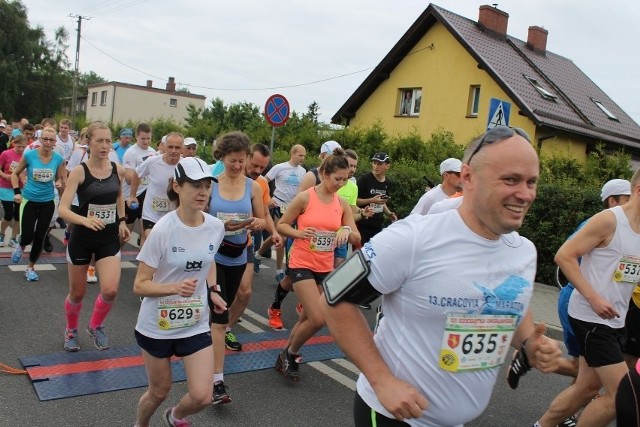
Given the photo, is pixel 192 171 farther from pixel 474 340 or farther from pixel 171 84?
pixel 171 84

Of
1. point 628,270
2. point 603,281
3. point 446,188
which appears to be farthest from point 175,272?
point 446,188

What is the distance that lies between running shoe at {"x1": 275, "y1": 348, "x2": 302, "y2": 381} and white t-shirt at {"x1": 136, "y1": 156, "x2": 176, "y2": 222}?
2.84 metres

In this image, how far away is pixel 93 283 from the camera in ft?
26.7

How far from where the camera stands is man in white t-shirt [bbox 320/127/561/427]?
6.57ft

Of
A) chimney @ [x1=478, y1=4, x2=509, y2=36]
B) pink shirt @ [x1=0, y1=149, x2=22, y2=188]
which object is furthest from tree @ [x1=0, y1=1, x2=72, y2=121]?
pink shirt @ [x1=0, y1=149, x2=22, y2=188]

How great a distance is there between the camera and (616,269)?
12.5 feet

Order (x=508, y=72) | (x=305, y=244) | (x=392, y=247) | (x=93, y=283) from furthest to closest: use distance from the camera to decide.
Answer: (x=508, y=72), (x=93, y=283), (x=305, y=244), (x=392, y=247)

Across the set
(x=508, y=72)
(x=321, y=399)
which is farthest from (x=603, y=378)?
(x=508, y=72)

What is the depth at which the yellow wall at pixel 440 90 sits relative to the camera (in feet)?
74.2

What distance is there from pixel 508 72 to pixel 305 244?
64.2 feet

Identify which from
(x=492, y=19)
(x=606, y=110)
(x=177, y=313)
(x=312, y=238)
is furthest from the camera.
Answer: (x=606, y=110)

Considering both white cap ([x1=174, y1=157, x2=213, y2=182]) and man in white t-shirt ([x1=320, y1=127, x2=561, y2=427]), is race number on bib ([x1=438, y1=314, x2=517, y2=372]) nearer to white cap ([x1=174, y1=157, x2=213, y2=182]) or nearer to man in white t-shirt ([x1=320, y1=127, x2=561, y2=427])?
man in white t-shirt ([x1=320, y1=127, x2=561, y2=427])

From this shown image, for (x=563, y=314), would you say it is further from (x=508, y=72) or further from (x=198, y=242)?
(x=508, y=72)

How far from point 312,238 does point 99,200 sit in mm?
2041
